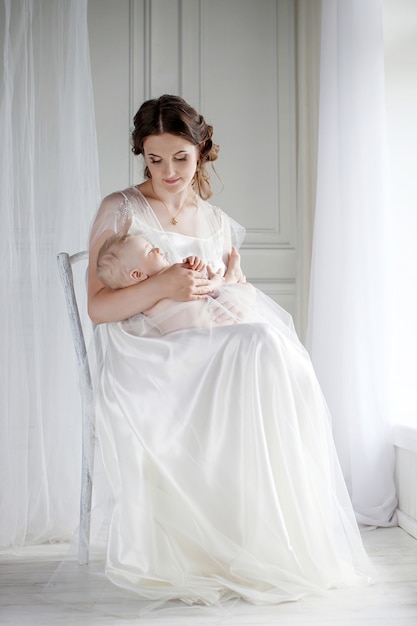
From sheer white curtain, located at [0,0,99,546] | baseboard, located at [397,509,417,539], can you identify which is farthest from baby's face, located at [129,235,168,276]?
baseboard, located at [397,509,417,539]

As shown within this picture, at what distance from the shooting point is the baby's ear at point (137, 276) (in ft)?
7.07

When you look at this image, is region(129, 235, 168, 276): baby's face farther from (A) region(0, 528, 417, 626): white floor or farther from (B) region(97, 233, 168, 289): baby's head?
(A) region(0, 528, 417, 626): white floor

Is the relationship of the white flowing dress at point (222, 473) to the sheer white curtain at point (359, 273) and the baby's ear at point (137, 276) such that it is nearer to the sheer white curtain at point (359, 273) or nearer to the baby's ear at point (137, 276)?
the baby's ear at point (137, 276)

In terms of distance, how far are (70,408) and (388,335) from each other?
1.20m

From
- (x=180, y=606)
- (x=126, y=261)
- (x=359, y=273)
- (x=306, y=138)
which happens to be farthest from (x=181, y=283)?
(x=306, y=138)

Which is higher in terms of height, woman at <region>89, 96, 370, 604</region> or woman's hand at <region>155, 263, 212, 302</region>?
woman's hand at <region>155, 263, 212, 302</region>

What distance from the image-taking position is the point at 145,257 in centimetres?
216

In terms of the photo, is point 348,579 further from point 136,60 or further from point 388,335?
point 136,60

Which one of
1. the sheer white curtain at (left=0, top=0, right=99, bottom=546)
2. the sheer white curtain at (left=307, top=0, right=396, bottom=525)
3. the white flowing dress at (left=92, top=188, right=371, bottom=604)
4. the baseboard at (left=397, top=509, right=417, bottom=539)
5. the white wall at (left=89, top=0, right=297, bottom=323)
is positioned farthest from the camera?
the white wall at (left=89, top=0, right=297, bottom=323)

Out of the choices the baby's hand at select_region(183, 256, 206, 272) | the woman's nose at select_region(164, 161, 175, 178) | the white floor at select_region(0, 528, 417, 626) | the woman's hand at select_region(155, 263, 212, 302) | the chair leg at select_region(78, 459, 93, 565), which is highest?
the woman's nose at select_region(164, 161, 175, 178)

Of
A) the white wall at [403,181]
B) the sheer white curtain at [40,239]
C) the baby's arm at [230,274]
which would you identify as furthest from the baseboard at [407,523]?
the sheer white curtain at [40,239]

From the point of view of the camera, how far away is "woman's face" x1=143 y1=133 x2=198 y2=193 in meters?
2.34

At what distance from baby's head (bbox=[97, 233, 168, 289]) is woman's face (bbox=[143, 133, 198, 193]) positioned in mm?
291

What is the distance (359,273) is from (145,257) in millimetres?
1077
